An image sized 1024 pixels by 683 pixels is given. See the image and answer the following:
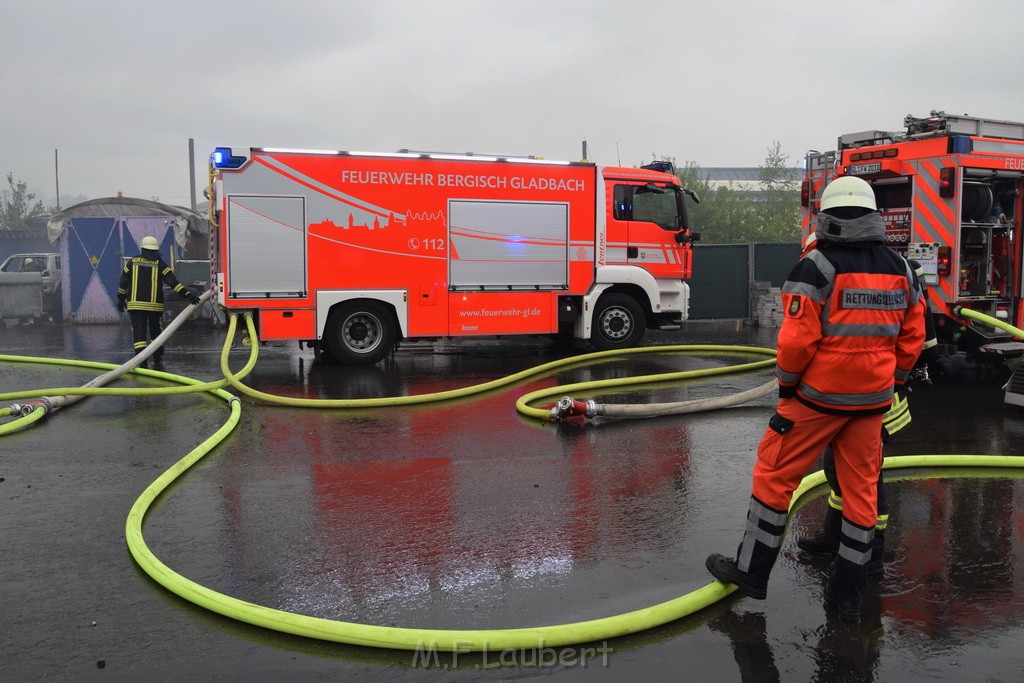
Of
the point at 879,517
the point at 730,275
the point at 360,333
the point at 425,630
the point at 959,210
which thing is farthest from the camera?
the point at 730,275

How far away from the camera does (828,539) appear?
4578 millimetres

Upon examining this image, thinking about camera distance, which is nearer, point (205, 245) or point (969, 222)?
point (969, 222)

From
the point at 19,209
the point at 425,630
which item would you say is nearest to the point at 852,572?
the point at 425,630

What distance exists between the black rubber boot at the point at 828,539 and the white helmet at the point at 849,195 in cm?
165

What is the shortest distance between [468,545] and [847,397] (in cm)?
217

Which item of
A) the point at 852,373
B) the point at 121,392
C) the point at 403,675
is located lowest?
the point at 403,675

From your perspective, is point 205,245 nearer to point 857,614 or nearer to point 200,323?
point 200,323

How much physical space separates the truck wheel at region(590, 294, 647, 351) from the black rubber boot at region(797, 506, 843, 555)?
8197 mm

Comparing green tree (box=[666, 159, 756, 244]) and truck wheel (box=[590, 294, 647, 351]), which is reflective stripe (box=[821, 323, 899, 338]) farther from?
green tree (box=[666, 159, 756, 244])

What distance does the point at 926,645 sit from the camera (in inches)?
141

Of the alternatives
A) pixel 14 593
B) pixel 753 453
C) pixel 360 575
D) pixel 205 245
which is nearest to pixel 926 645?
pixel 360 575

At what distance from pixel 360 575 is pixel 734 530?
2.14m

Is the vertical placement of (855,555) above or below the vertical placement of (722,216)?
below

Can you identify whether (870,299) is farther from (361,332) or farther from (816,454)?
(361,332)
